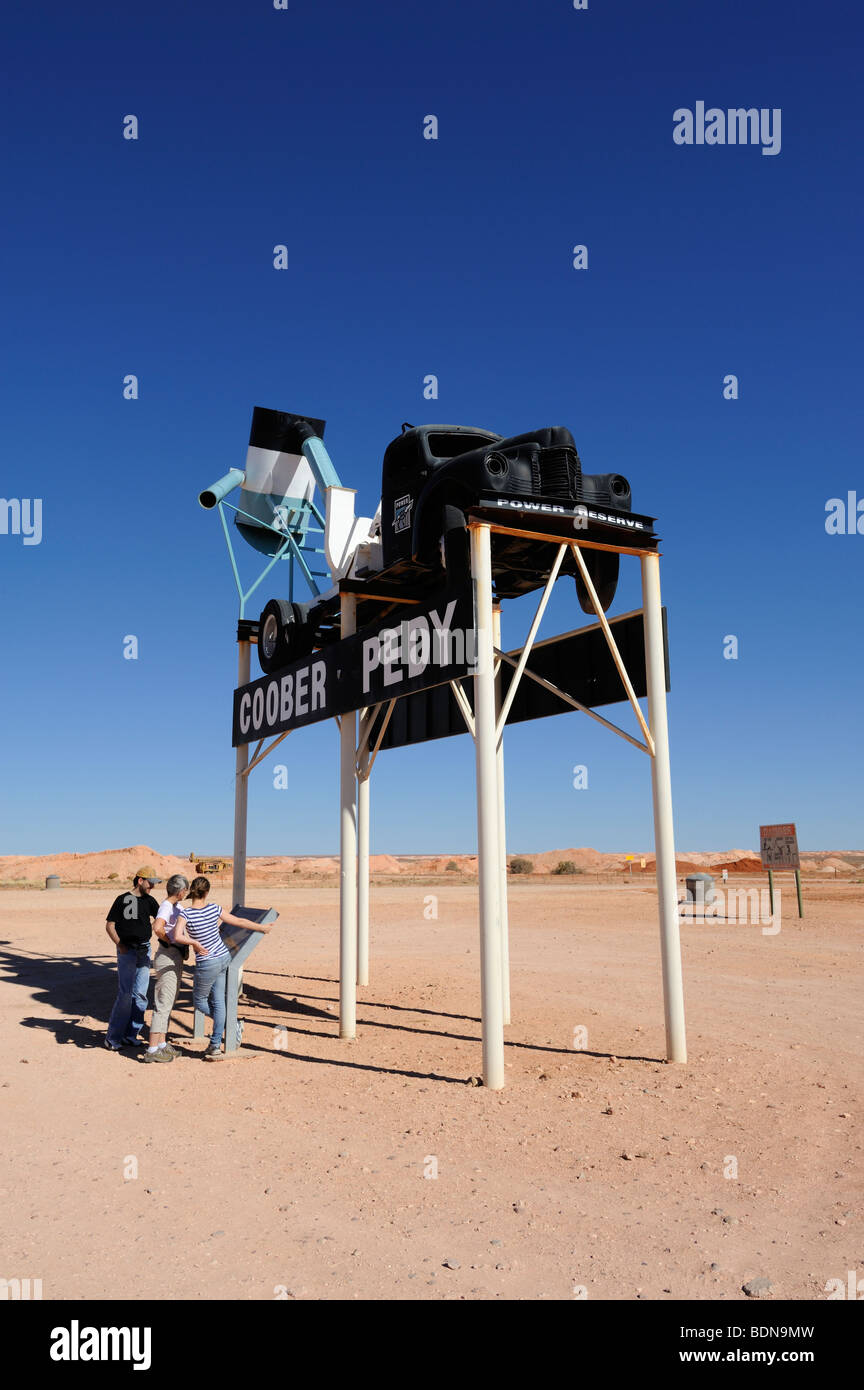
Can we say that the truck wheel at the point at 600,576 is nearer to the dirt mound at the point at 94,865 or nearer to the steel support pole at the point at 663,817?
the steel support pole at the point at 663,817

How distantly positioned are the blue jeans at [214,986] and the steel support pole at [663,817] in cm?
438

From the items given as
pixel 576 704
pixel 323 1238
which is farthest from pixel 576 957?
pixel 323 1238

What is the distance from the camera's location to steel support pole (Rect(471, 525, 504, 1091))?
8.20 meters

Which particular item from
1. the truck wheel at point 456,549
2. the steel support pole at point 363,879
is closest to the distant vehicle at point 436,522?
the truck wheel at point 456,549

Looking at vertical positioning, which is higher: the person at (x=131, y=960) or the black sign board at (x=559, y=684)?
the black sign board at (x=559, y=684)

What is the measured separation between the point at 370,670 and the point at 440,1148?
5.26 meters

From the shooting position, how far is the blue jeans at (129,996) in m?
10.0

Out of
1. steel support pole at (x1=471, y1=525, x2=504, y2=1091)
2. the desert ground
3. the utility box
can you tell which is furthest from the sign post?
steel support pole at (x1=471, y1=525, x2=504, y2=1091)

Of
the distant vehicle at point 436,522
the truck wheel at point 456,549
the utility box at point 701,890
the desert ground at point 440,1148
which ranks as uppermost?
the distant vehicle at point 436,522

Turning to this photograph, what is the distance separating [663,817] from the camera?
30.9ft

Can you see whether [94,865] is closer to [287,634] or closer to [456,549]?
[287,634]

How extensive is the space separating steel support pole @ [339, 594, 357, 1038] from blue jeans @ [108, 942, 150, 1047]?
2167mm

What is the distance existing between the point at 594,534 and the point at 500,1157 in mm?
6028

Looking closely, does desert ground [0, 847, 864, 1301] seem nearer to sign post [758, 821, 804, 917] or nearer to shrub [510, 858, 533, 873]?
sign post [758, 821, 804, 917]
